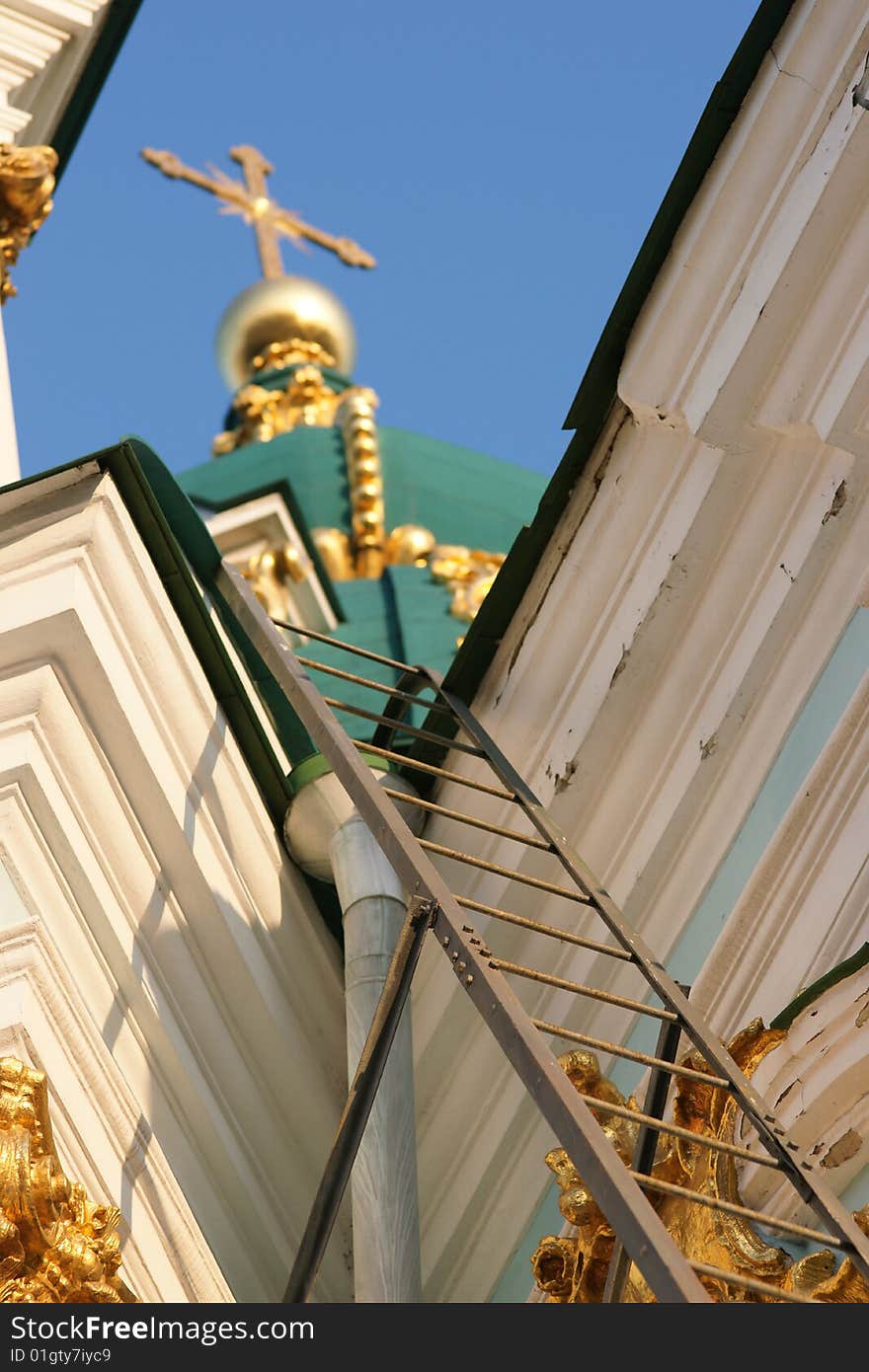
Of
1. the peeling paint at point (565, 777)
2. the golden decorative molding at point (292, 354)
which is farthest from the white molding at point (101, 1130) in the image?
the golden decorative molding at point (292, 354)

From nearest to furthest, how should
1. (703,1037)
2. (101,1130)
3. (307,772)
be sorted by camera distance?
(703,1037), (101,1130), (307,772)

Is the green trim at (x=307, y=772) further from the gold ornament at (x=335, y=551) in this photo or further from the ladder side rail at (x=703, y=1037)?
the gold ornament at (x=335, y=551)

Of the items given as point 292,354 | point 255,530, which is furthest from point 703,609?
point 292,354

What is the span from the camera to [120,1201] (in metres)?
4.86

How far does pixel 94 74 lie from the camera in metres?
9.61

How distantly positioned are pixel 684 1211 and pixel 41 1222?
1.21 meters

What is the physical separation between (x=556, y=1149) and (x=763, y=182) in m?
2.20

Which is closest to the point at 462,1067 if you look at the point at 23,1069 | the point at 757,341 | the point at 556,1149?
the point at 556,1149

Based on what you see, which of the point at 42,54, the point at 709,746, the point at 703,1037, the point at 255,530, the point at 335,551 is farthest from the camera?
the point at 335,551

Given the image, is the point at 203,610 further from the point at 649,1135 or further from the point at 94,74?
the point at 94,74

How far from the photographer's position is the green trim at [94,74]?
952 centimetres
